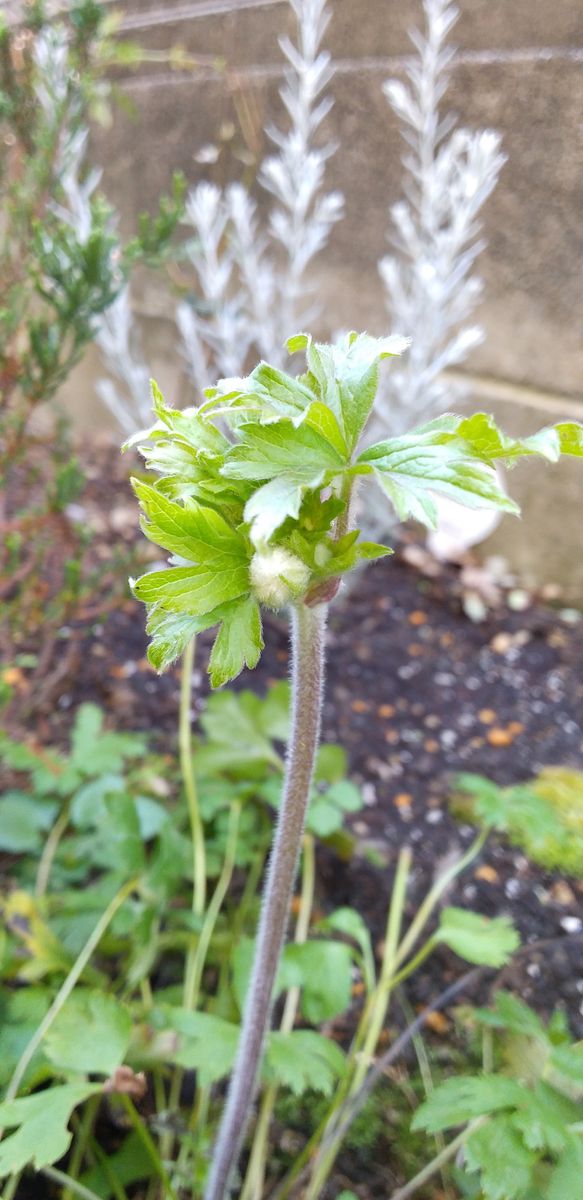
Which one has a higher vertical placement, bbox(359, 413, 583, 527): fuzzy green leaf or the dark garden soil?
bbox(359, 413, 583, 527): fuzzy green leaf

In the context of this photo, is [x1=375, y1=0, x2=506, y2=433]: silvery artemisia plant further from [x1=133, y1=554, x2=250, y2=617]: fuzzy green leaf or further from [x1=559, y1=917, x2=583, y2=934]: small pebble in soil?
[x1=133, y1=554, x2=250, y2=617]: fuzzy green leaf

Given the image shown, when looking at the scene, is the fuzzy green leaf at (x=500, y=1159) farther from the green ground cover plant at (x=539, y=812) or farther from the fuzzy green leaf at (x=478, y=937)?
the green ground cover plant at (x=539, y=812)

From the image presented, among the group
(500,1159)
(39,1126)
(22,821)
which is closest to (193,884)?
(22,821)

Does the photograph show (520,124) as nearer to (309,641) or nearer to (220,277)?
(220,277)

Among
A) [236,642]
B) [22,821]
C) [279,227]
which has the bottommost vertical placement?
[22,821]

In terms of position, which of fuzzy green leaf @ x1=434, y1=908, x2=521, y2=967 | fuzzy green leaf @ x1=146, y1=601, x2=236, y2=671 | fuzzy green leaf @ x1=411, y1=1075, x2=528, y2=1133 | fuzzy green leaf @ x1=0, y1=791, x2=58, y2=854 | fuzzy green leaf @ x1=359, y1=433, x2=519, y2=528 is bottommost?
fuzzy green leaf @ x1=411, y1=1075, x2=528, y2=1133

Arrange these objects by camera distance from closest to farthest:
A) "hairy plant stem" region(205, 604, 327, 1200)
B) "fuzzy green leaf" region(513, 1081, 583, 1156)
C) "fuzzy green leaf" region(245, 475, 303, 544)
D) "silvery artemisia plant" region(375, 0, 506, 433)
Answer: "fuzzy green leaf" region(245, 475, 303, 544) < "hairy plant stem" region(205, 604, 327, 1200) < "fuzzy green leaf" region(513, 1081, 583, 1156) < "silvery artemisia plant" region(375, 0, 506, 433)

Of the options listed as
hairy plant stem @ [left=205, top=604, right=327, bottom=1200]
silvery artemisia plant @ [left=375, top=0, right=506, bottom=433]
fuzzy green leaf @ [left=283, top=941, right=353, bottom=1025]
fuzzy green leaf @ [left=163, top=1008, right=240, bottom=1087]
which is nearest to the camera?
hairy plant stem @ [left=205, top=604, right=327, bottom=1200]

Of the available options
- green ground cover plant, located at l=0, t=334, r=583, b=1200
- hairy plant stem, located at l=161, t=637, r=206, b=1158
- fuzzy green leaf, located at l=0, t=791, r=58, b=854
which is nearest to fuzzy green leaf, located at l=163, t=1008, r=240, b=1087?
green ground cover plant, located at l=0, t=334, r=583, b=1200

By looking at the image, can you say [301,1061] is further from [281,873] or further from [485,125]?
[485,125]
